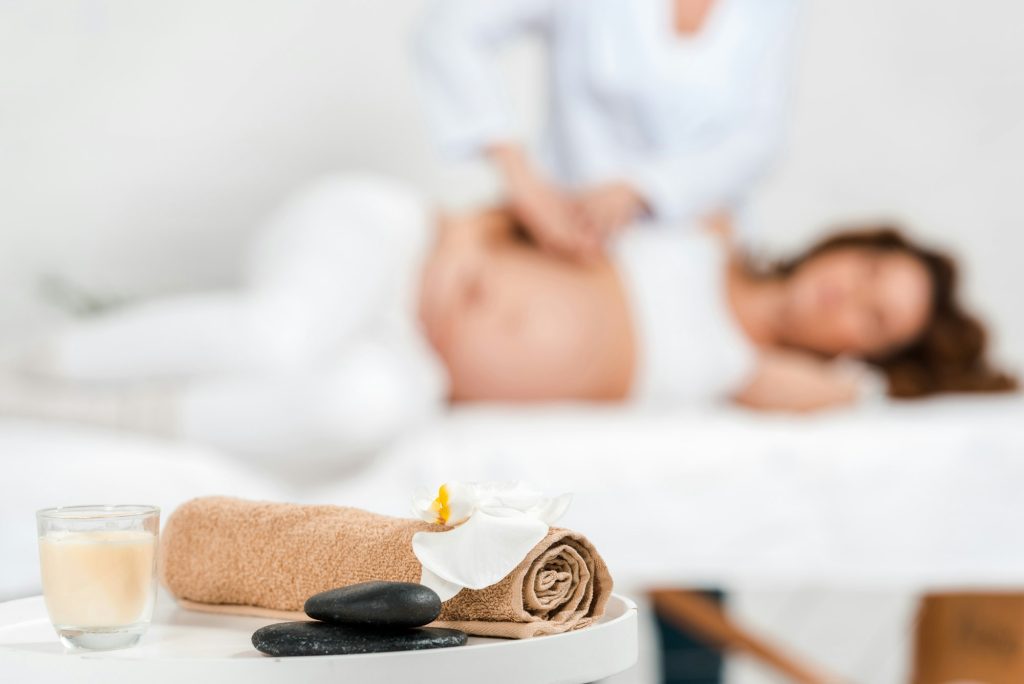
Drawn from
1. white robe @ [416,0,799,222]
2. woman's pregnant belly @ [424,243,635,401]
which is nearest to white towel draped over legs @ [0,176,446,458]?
woman's pregnant belly @ [424,243,635,401]

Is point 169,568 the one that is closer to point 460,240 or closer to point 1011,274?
point 460,240

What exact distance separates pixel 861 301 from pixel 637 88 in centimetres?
51

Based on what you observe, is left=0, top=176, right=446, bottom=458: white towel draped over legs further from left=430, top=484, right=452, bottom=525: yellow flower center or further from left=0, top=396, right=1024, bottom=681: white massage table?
left=430, top=484, right=452, bottom=525: yellow flower center

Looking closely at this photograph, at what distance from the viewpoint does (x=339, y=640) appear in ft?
1.45

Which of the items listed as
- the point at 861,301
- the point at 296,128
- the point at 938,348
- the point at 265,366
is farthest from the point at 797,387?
the point at 296,128

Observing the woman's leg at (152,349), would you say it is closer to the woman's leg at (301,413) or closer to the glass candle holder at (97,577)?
the woman's leg at (301,413)

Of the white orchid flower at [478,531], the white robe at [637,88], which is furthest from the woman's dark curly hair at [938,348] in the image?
the white orchid flower at [478,531]

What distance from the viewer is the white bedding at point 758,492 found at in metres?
1.25

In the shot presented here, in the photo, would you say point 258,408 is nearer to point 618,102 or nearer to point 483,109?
point 483,109

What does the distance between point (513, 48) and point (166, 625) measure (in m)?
1.86

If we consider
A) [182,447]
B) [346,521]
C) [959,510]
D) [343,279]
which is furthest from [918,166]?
[346,521]

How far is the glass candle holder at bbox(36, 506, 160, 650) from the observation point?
468mm

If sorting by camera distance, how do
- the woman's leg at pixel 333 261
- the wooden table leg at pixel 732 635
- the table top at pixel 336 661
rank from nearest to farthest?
1. the table top at pixel 336 661
2. the woman's leg at pixel 333 261
3. the wooden table leg at pixel 732 635

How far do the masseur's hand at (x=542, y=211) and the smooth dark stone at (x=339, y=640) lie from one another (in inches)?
53.8
